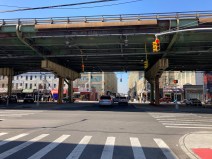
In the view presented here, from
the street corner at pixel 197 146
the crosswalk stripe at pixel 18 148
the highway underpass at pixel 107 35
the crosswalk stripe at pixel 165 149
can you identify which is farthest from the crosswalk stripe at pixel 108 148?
the highway underpass at pixel 107 35

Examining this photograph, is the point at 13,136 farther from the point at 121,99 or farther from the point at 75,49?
the point at 121,99

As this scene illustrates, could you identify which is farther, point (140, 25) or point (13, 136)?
point (140, 25)

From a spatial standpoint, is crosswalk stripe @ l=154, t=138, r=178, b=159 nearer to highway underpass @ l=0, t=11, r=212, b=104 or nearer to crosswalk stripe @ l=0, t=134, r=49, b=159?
crosswalk stripe @ l=0, t=134, r=49, b=159

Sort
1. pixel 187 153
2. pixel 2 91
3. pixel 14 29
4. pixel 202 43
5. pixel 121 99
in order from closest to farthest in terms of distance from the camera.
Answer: pixel 187 153 < pixel 14 29 < pixel 202 43 < pixel 121 99 < pixel 2 91

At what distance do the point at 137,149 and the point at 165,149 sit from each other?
3.18 feet

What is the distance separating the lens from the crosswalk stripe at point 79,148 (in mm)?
9023

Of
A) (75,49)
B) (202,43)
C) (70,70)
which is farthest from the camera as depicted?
(70,70)

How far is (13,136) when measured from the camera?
42.9ft

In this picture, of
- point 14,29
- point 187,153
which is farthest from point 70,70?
point 187,153

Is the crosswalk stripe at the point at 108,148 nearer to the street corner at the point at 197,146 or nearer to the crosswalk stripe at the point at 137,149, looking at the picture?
the crosswalk stripe at the point at 137,149

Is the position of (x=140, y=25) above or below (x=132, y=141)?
above

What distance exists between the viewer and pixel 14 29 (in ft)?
120

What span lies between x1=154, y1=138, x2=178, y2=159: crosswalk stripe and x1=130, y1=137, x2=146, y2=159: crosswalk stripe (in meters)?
0.73

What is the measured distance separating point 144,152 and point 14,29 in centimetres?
3040
